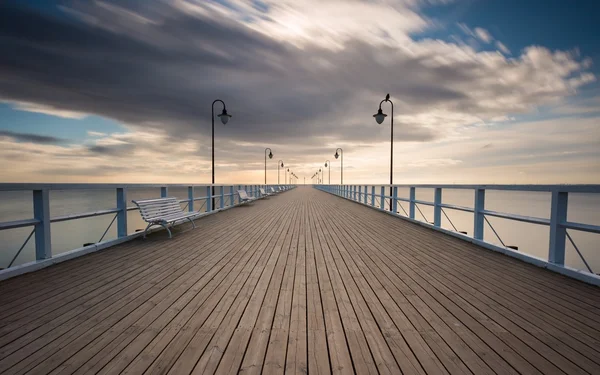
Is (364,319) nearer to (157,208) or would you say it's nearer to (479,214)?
(479,214)

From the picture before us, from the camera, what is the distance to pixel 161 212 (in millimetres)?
5965

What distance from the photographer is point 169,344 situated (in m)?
1.98

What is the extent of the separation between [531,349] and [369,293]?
4.26 feet

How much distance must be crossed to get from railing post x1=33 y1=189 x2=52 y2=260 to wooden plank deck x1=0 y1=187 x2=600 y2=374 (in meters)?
0.28

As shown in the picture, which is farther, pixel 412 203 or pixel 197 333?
pixel 412 203

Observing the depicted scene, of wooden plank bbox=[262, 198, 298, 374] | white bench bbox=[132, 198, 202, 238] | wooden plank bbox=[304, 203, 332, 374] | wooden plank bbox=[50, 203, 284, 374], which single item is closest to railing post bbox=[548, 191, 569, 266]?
wooden plank bbox=[304, 203, 332, 374]

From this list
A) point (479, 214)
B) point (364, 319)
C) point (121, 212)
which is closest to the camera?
point (364, 319)

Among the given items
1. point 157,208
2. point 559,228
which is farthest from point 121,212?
point 559,228

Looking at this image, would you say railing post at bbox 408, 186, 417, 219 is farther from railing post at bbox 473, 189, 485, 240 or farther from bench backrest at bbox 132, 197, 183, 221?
bench backrest at bbox 132, 197, 183, 221

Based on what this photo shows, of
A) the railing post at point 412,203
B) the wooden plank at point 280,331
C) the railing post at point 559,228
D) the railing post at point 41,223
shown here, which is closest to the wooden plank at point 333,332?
the wooden plank at point 280,331

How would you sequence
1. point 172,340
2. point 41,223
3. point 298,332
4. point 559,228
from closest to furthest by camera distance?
point 172,340
point 298,332
point 559,228
point 41,223

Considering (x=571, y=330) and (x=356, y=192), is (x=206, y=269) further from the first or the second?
(x=356, y=192)

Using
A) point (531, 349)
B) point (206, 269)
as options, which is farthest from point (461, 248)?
point (206, 269)

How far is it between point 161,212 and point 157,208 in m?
0.13
